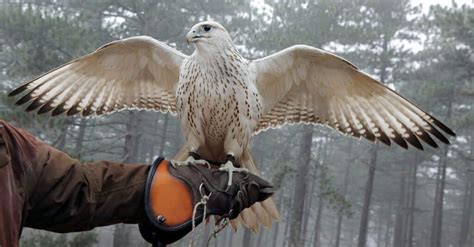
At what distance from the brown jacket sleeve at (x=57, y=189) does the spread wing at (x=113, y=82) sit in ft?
6.14

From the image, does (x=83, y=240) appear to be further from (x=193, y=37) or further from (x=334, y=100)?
(x=193, y=37)

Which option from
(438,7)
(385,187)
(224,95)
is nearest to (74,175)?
(224,95)

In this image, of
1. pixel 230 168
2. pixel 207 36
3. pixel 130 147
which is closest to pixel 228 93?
pixel 207 36

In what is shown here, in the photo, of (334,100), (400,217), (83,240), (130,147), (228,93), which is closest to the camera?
(228,93)

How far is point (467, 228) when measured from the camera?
3241 cm

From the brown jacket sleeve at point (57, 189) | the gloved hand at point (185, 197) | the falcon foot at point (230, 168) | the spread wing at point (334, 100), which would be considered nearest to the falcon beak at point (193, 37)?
the spread wing at point (334, 100)

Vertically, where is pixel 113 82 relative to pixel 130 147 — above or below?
below

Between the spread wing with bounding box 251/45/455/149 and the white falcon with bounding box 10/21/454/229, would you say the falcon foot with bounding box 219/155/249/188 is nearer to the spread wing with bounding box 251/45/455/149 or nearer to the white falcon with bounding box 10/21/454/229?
the white falcon with bounding box 10/21/454/229

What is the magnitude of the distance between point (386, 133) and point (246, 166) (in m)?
1.30

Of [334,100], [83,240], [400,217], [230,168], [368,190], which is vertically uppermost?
[368,190]

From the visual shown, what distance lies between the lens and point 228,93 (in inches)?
138

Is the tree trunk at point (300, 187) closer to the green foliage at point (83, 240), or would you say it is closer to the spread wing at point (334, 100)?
the green foliage at point (83, 240)

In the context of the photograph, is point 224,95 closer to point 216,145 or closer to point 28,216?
point 216,145

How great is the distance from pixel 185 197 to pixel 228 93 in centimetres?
111
